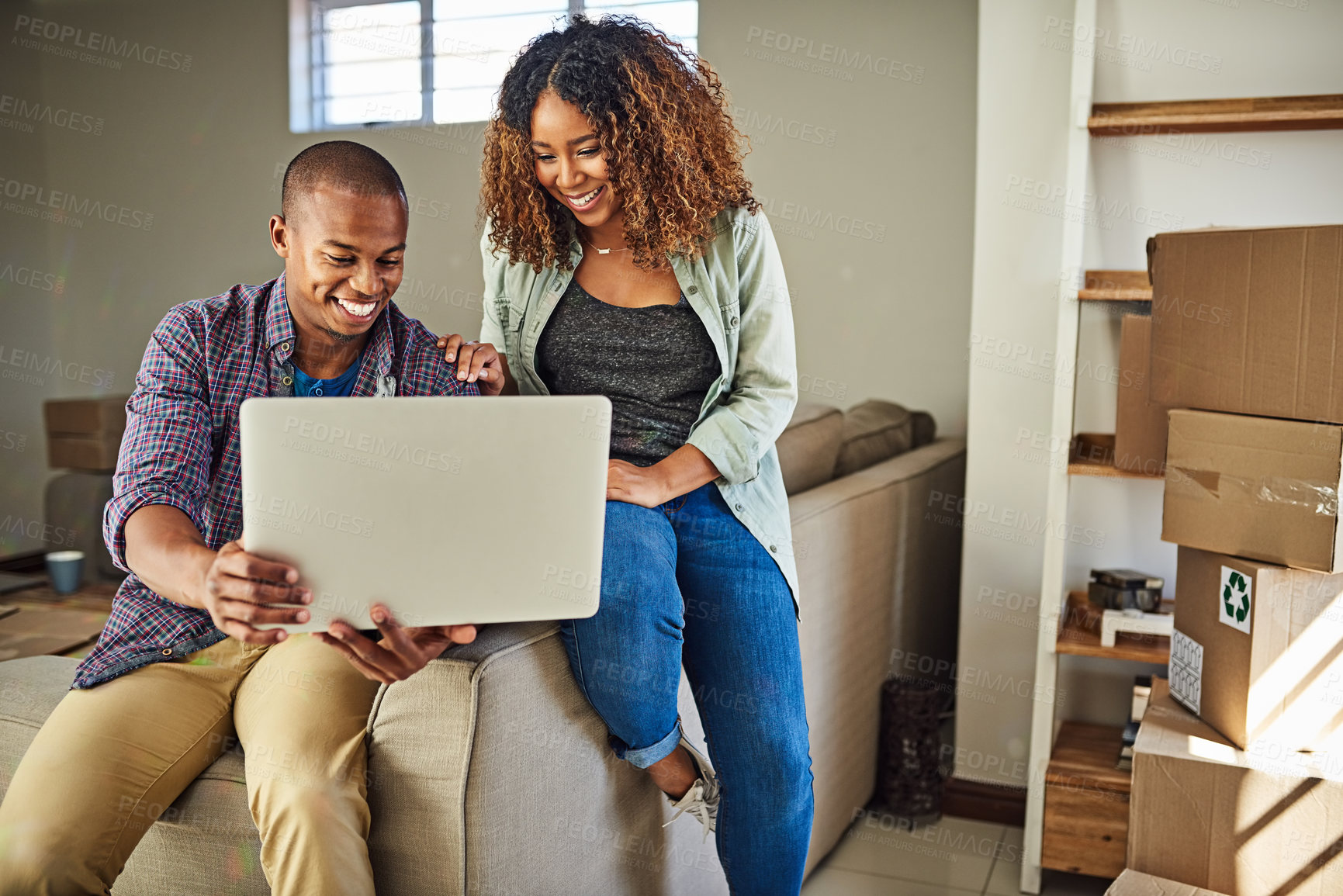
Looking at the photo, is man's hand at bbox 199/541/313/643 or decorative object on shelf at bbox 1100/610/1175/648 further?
decorative object on shelf at bbox 1100/610/1175/648

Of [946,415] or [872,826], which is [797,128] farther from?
[872,826]

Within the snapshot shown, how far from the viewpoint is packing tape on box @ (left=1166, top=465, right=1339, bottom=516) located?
58.9 inches

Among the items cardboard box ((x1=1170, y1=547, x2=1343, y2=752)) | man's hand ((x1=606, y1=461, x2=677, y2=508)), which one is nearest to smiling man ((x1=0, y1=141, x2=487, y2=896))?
man's hand ((x1=606, y1=461, x2=677, y2=508))

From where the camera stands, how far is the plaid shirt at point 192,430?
1.19 m

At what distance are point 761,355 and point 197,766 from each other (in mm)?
854

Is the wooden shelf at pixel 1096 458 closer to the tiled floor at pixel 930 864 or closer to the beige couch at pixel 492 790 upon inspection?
the beige couch at pixel 492 790

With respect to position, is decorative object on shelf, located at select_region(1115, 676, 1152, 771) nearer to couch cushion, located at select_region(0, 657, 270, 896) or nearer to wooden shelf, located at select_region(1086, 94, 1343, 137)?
wooden shelf, located at select_region(1086, 94, 1343, 137)

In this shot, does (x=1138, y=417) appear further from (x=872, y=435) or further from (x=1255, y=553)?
(x=872, y=435)

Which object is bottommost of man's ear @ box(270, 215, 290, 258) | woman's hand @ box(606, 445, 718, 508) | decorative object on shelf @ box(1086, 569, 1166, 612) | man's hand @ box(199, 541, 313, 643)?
decorative object on shelf @ box(1086, 569, 1166, 612)

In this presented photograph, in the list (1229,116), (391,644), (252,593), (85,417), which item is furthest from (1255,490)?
(85,417)

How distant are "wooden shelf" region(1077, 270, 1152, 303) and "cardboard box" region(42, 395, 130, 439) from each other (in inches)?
145

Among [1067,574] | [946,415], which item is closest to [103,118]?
[946,415]

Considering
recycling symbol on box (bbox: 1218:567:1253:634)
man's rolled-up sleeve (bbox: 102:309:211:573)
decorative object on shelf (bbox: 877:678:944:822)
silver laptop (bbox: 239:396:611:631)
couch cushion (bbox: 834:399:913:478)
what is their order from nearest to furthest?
silver laptop (bbox: 239:396:611:631)
man's rolled-up sleeve (bbox: 102:309:211:573)
recycling symbol on box (bbox: 1218:567:1253:634)
decorative object on shelf (bbox: 877:678:944:822)
couch cushion (bbox: 834:399:913:478)

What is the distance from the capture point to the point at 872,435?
264cm
